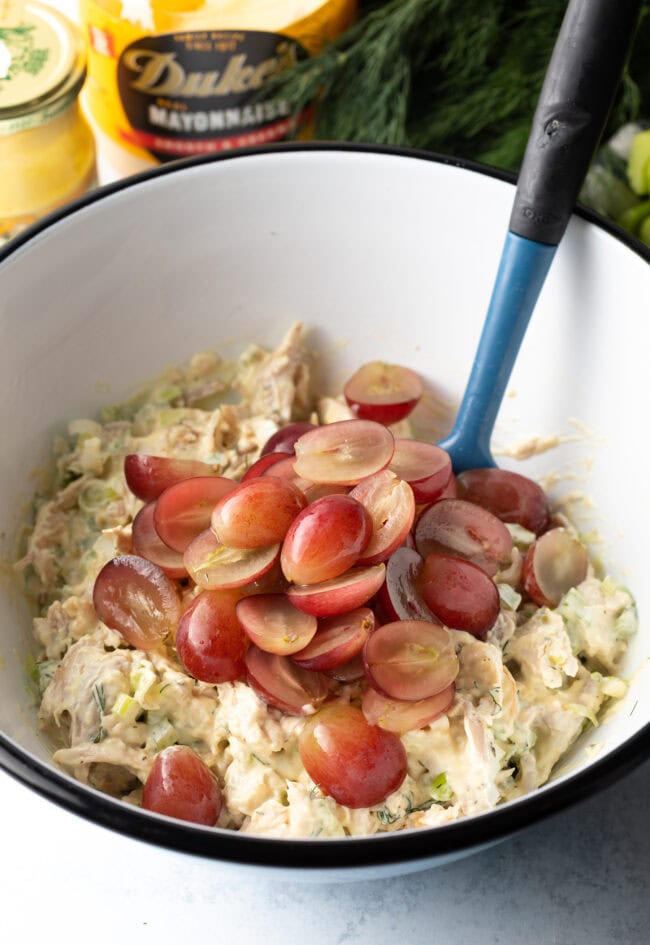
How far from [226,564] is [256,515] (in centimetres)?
6

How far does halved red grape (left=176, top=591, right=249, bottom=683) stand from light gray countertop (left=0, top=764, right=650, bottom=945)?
0.65 feet

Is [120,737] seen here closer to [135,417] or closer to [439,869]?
[439,869]

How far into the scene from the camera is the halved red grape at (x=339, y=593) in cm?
102

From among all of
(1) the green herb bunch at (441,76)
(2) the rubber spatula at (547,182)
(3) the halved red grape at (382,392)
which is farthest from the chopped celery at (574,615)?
(1) the green herb bunch at (441,76)

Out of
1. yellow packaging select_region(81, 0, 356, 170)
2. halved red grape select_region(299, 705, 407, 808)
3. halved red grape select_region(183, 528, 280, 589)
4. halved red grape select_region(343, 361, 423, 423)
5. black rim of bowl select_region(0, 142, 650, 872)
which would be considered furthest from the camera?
yellow packaging select_region(81, 0, 356, 170)

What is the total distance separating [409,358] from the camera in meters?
1.42

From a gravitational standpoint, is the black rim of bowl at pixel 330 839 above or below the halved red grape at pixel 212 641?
above

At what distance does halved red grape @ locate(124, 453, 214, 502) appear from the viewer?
124cm

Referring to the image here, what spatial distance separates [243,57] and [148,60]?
137mm

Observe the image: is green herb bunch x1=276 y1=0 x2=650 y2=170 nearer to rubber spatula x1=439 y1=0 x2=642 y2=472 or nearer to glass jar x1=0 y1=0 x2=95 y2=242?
glass jar x1=0 y1=0 x2=95 y2=242

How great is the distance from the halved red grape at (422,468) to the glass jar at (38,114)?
699 mm

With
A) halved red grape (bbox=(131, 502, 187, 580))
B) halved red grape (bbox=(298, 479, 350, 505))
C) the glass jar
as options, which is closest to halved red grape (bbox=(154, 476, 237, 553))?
halved red grape (bbox=(131, 502, 187, 580))

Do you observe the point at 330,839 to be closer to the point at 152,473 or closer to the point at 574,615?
the point at 574,615

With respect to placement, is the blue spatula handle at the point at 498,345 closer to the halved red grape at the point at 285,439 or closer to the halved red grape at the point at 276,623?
the halved red grape at the point at 285,439
